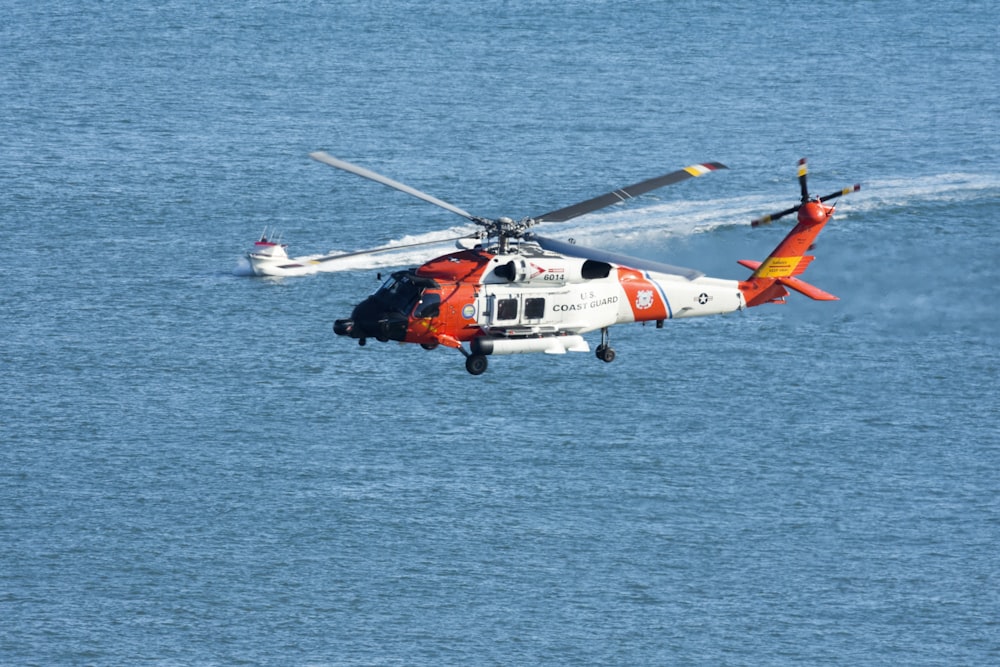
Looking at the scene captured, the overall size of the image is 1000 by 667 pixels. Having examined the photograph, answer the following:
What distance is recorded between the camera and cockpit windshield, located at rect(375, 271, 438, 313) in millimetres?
90250

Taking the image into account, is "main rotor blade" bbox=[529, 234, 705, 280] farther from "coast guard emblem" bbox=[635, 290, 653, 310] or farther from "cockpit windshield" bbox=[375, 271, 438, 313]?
"coast guard emblem" bbox=[635, 290, 653, 310]

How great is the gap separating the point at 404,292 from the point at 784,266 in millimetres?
20759

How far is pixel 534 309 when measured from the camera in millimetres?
92062

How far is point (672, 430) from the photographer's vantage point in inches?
7244

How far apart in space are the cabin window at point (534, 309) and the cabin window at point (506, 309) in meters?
0.53

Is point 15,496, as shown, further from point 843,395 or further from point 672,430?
point 843,395

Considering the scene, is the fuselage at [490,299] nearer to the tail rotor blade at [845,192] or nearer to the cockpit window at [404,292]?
the cockpit window at [404,292]

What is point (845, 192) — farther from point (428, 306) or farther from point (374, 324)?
point (374, 324)

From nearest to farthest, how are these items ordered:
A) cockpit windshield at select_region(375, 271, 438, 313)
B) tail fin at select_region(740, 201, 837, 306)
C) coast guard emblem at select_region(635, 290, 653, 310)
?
cockpit windshield at select_region(375, 271, 438, 313), coast guard emblem at select_region(635, 290, 653, 310), tail fin at select_region(740, 201, 837, 306)

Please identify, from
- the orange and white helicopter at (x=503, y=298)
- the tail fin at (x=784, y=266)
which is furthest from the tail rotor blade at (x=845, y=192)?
the tail fin at (x=784, y=266)

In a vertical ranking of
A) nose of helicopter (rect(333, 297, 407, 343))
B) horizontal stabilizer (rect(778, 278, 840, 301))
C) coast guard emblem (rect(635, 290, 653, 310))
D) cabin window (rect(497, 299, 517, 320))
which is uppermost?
horizontal stabilizer (rect(778, 278, 840, 301))

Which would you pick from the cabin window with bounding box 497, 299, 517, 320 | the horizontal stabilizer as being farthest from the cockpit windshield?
the horizontal stabilizer

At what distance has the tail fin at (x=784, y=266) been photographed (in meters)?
99.1

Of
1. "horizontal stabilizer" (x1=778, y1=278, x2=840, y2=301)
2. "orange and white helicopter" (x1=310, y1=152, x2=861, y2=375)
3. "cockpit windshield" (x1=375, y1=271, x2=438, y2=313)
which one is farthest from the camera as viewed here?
"horizontal stabilizer" (x1=778, y1=278, x2=840, y2=301)
